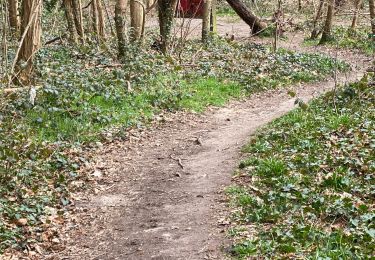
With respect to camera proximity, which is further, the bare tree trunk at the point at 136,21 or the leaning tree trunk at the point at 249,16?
the leaning tree trunk at the point at 249,16

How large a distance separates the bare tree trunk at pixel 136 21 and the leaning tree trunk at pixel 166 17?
0.59 meters

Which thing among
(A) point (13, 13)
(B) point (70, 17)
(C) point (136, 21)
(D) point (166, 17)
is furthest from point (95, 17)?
(D) point (166, 17)

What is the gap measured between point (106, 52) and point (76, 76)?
137 inches

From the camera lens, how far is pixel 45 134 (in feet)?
32.0

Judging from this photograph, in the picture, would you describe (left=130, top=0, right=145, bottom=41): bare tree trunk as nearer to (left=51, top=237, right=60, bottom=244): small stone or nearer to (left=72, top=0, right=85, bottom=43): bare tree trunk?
(left=72, top=0, right=85, bottom=43): bare tree trunk

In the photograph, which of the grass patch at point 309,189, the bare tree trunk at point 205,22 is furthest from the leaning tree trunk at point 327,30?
the grass patch at point 309,189

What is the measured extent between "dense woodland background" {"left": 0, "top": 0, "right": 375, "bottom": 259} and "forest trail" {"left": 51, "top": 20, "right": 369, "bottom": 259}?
Result: 290 mm

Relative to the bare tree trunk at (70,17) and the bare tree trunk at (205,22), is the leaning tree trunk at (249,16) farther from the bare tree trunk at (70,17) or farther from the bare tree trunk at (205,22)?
the bare tree trunk at (70,17)

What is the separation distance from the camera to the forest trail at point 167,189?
6457mm

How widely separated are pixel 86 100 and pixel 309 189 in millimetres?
5875

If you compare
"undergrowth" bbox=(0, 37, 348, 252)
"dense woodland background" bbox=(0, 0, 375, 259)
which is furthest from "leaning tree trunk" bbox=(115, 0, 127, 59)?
"undergrowth" bbox=(0, 37, 348, 252)

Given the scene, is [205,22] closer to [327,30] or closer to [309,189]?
[327,30]

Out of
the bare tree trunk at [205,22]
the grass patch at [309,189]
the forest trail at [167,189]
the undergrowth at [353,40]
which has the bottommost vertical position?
the forest trail at [167,189]

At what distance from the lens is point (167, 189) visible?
26.7 ft
